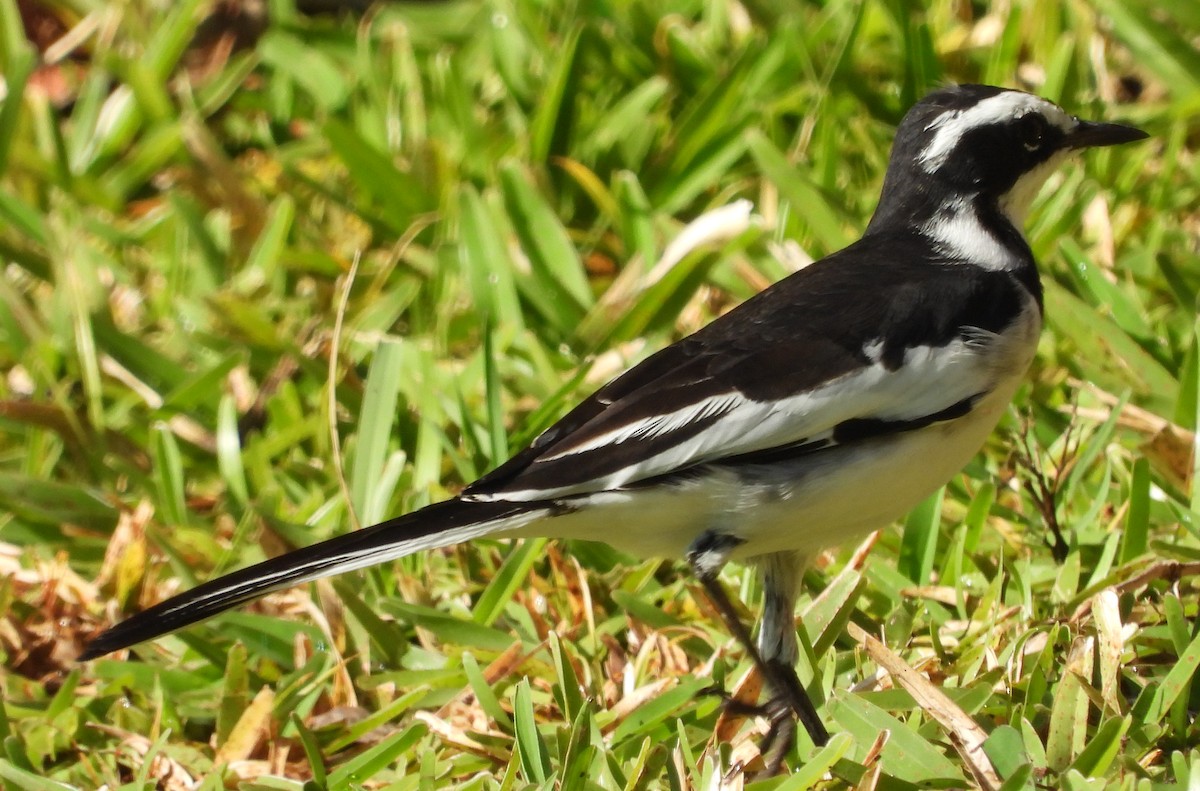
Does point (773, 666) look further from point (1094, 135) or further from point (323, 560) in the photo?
point (1094, 135)

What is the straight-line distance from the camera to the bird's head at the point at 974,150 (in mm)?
3908

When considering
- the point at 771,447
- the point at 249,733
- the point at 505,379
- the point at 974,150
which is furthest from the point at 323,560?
the point at 974,150

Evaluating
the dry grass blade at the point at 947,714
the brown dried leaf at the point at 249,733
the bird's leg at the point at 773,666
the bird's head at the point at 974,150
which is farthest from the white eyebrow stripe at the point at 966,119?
the brown dried leaf at the point at 249,733

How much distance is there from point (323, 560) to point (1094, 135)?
7.39 feet

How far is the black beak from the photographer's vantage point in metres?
4.09

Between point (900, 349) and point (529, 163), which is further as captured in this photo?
Answer: point (529, 163)

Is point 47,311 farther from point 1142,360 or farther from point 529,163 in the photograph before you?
point 1142,360

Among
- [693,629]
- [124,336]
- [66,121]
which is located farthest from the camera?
[66,121]

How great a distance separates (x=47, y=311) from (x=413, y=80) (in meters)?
1.59

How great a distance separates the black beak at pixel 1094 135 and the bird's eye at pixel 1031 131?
0.41ft

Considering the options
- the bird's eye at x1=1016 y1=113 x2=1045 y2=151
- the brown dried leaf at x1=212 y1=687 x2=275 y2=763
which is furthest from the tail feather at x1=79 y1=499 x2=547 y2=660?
the bird's eye at x1=1016 y1=113 x2=1045 y2=151

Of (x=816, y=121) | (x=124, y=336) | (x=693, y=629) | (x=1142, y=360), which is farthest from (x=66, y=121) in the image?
(x=1142, y=360)

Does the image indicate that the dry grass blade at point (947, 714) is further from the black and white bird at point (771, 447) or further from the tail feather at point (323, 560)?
the tail feather at point (323, 560)

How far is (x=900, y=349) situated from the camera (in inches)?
138
